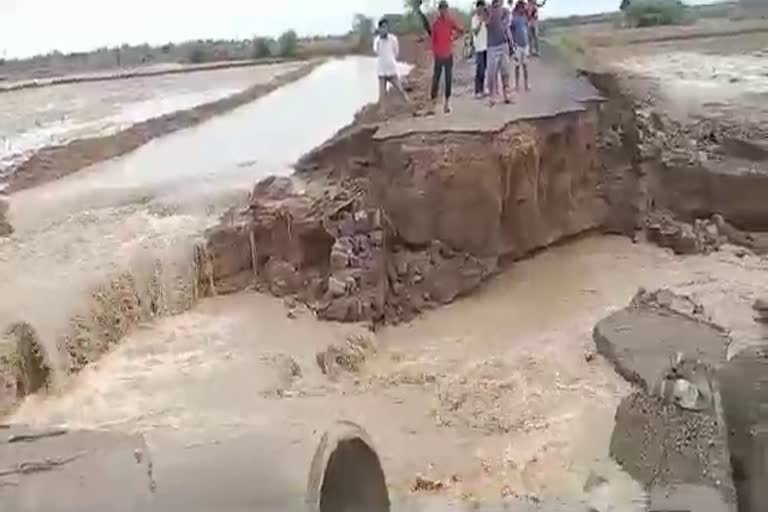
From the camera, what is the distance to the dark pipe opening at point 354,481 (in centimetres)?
333

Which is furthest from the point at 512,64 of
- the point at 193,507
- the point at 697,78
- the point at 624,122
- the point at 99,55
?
the point at 99,55

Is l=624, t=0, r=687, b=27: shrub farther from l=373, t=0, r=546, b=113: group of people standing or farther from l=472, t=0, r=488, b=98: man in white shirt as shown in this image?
l=472, t=0, r=488, b=98: man in white shirt

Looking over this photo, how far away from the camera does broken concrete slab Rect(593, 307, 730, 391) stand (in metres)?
7.90

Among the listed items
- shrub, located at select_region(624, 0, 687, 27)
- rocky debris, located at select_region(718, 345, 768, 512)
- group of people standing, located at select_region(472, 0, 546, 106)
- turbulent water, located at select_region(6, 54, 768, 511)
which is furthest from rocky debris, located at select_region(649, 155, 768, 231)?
shrub, located at select_region(624, 0, 687, 27)

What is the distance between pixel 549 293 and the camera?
1099 centimetres

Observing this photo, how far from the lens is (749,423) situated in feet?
14.7

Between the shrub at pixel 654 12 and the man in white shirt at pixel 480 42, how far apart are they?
19.9 meters

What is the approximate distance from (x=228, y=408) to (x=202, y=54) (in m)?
26.2

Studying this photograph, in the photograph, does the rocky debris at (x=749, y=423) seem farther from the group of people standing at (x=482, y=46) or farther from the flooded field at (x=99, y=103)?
the flooded field at (x=99, y=103)

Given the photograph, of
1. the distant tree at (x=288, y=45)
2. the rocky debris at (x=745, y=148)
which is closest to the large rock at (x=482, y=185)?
the rocky debris at (x=745, y=148)

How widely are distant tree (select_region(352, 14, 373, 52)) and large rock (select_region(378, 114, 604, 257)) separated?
13815 mm

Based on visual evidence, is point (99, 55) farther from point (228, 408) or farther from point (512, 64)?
point (228, 408)

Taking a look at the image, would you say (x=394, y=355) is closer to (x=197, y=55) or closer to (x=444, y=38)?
(x=444, y=38)

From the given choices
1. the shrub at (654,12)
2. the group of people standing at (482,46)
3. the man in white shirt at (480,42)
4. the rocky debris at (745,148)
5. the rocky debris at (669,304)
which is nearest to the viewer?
the rocky debris at (669,304)
